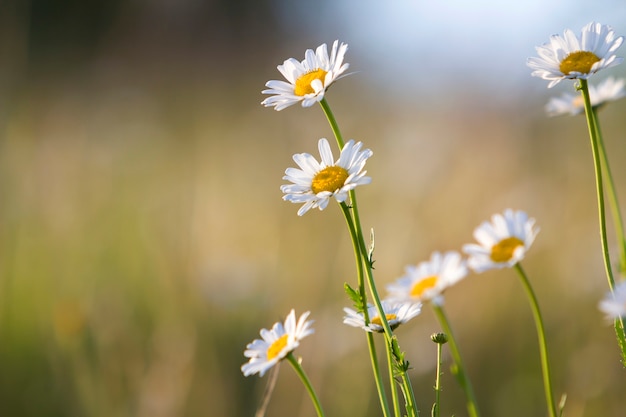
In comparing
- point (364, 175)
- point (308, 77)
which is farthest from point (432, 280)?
point (308, 77)

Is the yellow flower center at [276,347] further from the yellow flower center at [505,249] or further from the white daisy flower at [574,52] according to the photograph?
the white daisy flower at [574,52]

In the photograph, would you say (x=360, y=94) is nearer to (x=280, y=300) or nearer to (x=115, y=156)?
(x=115, y=156)

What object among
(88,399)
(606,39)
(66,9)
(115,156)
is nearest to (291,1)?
(66,9)

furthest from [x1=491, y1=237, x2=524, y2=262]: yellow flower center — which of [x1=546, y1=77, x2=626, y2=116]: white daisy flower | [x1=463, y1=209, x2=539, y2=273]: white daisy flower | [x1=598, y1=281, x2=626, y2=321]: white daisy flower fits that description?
[x1=546, y1=77, x2=626, y2=116]: white daisy flower

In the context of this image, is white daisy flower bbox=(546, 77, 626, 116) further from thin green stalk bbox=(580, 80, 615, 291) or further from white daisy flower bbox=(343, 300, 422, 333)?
white daisy flower bbox=(343, 300, 422, 333)

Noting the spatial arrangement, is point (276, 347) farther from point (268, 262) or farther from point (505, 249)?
point (268, 262)
